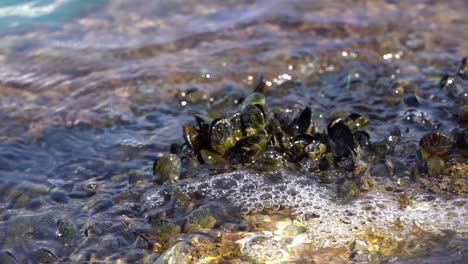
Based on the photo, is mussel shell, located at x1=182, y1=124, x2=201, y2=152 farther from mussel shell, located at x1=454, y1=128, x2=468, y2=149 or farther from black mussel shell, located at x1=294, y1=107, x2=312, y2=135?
mussel shell, located at x1=454, y1=128, x2=468, y2=149

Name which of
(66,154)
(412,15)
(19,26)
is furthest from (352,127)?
(19,26)

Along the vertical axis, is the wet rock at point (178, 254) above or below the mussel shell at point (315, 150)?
below

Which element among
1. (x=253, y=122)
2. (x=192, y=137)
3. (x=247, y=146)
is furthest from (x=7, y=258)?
(x=253, y=122)

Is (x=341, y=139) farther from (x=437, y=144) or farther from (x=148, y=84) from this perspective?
(x=148, y=84)

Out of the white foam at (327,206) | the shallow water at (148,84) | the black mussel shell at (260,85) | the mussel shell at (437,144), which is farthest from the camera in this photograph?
the black mussel shell at (260,85)

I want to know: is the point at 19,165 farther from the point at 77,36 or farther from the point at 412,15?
the point at 412,15

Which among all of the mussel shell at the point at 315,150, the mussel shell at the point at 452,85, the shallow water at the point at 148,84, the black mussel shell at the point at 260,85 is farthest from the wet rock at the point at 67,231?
the mussel shell at the point at 452,85

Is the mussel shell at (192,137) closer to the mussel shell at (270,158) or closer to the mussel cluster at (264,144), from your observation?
the mussel cluster at (264,144)
